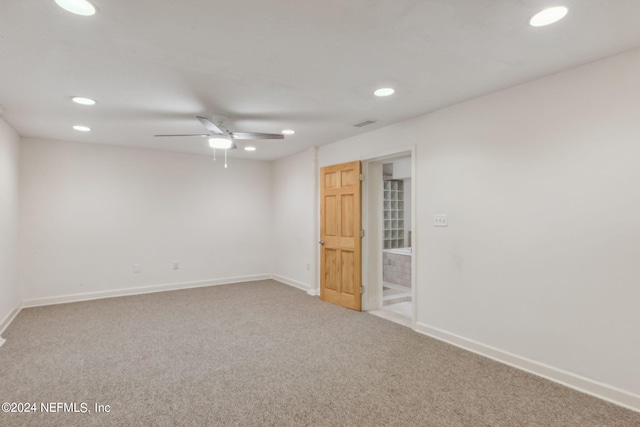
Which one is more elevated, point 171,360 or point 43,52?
point 43,52

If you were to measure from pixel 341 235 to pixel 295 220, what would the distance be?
4.80 feet

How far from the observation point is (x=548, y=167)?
2611mm

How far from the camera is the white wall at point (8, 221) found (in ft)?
12.3

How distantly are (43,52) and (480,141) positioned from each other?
3538 millimetres

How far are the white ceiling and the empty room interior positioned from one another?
2 centimetres

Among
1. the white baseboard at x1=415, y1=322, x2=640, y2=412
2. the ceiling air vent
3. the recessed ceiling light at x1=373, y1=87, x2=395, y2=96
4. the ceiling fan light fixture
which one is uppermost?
the ceiling air vent

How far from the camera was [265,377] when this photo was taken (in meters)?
2.64

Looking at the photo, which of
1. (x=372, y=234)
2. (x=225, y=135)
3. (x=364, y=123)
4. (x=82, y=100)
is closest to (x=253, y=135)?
(x=225, y=135)

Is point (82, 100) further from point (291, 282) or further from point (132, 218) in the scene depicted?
point (291, 282)

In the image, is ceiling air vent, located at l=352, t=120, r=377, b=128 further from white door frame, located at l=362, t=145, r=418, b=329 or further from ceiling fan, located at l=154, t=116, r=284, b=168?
ceiling fan, located at l=154, t=116, r=284, b=168

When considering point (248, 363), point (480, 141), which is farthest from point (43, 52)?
point (480, 141)

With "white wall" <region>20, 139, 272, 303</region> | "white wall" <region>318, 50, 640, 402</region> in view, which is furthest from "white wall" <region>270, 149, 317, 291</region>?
"white wall" <region>318, 50, 640, 402</region>

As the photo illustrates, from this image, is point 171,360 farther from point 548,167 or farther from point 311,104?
point 548,167

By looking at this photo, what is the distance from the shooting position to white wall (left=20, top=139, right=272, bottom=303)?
475cm
